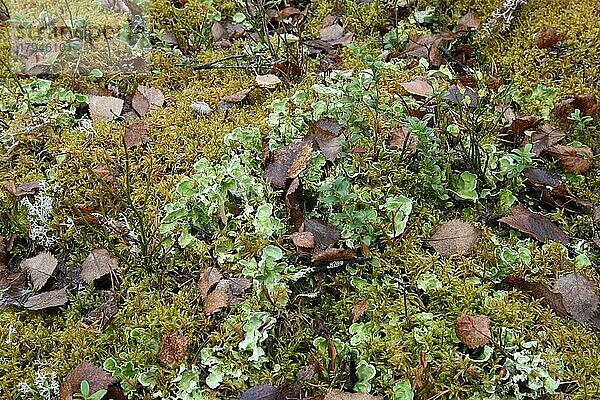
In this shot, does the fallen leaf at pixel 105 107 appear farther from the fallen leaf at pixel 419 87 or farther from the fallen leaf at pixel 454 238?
the fallen leaf at pixel 454 238

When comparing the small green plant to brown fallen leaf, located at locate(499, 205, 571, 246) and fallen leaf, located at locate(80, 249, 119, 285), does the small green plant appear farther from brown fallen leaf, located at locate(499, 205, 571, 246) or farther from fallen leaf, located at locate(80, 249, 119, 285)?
brown fallen leaf, located at locate(499, 205, 571, 246)

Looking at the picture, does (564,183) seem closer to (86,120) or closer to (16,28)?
(86,120)

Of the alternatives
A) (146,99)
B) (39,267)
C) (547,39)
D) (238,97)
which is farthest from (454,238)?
(146,99)

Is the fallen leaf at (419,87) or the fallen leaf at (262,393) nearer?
the fallen leaf at (262,393)

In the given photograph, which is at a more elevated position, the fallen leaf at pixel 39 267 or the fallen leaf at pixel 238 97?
the fallen leaf at pixel 238 97

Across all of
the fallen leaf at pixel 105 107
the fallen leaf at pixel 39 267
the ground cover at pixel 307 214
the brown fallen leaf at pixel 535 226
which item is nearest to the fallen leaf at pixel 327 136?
the ground cover at pixel 307 214

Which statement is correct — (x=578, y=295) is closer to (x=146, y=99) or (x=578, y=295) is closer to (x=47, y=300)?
(x=47, y=300)

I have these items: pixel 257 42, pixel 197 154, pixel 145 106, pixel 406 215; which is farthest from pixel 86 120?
pixel 406 215
